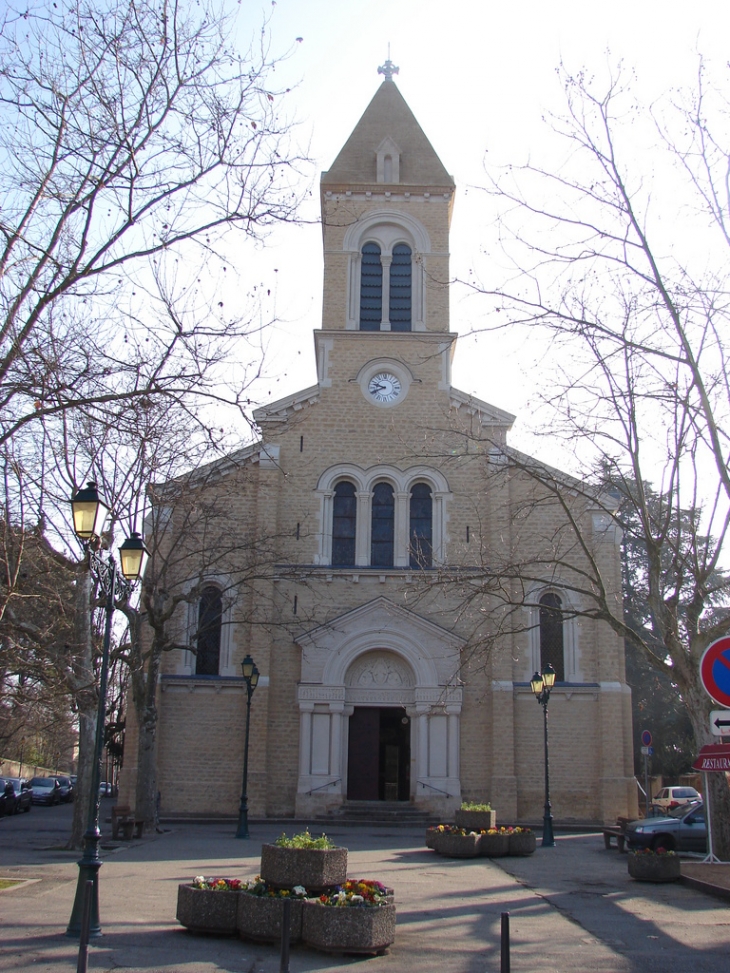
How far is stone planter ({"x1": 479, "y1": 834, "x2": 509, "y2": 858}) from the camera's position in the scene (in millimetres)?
18094

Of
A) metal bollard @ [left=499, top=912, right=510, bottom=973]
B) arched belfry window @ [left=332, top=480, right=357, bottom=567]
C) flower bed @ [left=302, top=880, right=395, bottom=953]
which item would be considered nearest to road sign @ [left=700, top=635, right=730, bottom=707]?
metal bollard @ [left=499, top=912, right=510, bottom=973]

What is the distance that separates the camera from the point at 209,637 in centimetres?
2633

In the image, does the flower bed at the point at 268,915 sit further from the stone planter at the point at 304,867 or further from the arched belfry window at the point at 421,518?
the arched belfry window at the point at 421,518

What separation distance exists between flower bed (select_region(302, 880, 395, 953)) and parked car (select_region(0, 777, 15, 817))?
28.1 m

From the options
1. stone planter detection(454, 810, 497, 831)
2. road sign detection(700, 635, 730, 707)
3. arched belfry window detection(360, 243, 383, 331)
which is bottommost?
stone planter detection(454, 810, 497, 831)

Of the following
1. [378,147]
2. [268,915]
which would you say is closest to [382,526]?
[378,147]

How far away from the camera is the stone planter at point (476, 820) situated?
1864 cm

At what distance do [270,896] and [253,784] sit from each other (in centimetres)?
1542

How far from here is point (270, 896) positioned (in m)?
9.65

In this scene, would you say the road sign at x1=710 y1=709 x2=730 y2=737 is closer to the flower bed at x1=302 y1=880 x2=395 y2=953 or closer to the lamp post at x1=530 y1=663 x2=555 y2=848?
the flower bed at x1=302 y1=880 x2=395 y2=953

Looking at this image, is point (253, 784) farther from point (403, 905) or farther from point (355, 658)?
point (403, 905)

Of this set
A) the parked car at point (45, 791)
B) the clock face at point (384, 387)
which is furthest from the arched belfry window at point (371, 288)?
the parked car at point (45, 791)

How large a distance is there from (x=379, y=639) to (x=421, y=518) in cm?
382

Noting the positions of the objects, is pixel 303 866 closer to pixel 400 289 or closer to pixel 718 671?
pixel 718 671
